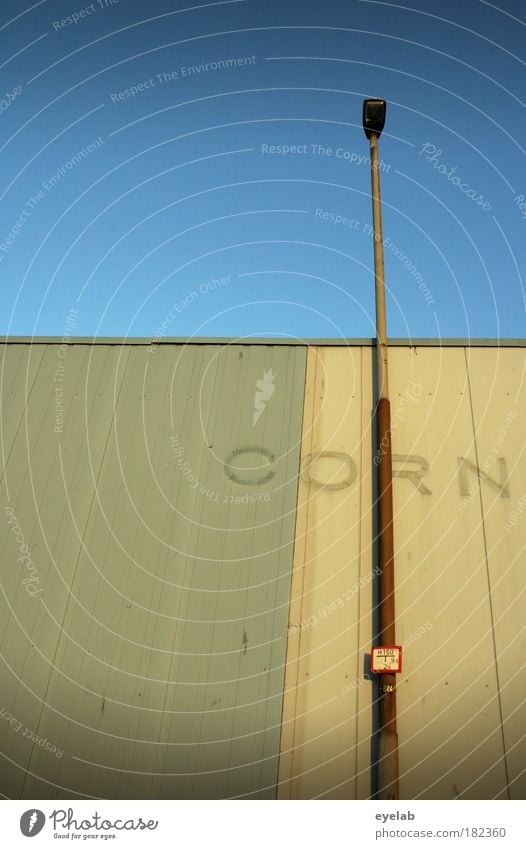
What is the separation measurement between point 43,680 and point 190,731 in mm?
1559

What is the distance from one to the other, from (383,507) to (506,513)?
1393 mm

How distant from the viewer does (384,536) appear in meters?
5.80

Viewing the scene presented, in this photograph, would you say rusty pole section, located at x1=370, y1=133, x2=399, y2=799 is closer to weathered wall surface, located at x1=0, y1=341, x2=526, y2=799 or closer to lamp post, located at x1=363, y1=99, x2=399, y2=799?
lamp post, located at x1=363, y1=99, x2=399, y2=799

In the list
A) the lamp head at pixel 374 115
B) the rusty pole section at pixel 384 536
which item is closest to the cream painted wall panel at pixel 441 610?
the rusty pole section at pixel 384 536

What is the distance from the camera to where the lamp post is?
501cm

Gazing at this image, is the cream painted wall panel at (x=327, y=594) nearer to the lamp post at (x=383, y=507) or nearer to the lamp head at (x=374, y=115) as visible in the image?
the lamp post at (x=383, y=507)

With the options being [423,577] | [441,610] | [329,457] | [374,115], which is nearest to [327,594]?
[423,577]

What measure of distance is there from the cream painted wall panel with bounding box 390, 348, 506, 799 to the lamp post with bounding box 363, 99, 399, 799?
243mm

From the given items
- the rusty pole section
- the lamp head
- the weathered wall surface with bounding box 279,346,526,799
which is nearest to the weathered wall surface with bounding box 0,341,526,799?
the weathered wall surface with bounding box 279,346,526,799

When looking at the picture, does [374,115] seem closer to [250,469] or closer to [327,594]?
[250,469]

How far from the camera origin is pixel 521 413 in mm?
6730

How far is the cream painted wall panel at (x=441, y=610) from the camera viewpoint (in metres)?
5.10

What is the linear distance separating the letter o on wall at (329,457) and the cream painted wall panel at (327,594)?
11 mm
